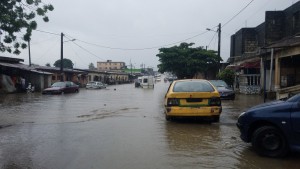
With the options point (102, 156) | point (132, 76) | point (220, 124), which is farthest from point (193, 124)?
point (132, 76)

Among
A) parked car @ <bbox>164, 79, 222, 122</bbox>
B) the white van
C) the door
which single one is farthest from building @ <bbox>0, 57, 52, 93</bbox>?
the door

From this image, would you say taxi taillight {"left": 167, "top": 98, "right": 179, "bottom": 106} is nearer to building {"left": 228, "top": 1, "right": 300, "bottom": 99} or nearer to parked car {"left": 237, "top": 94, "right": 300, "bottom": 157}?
parked car {"left": 237, "top": 94, "right": 300, "bottom": 157}

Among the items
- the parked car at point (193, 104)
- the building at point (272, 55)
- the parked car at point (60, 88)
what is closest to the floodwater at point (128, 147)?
the parked car at point (193, 104)

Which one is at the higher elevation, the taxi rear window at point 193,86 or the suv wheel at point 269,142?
the taxi rear window at point 193,86

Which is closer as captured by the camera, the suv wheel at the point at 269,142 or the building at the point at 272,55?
the suv wheel at the point at 269,142

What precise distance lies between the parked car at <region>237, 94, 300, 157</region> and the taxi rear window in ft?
13.6

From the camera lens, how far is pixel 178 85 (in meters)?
11.3

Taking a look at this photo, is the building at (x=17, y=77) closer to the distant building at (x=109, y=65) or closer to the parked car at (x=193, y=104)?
the parked car at (x=193, y=104)

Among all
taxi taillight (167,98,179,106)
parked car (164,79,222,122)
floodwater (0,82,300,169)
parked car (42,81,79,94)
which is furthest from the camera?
parked car (42,81,79,94)

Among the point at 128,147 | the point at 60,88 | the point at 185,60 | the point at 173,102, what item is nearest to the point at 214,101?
the point at 173,102

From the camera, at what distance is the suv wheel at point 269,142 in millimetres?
6395

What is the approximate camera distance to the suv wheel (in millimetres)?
6395

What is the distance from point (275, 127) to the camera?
21.3 ft

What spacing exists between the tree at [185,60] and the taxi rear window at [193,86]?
37.5 meters
